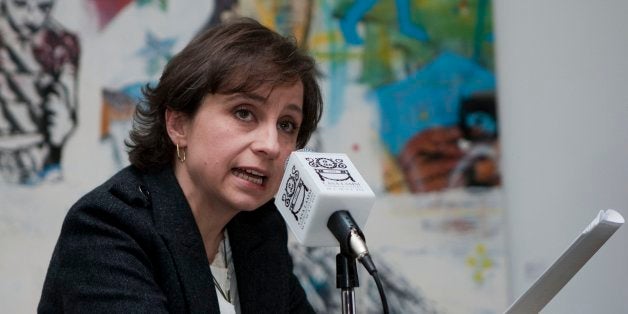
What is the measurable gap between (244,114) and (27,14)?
1.12 m

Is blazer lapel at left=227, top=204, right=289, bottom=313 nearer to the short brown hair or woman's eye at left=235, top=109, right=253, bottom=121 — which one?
the short brown hair

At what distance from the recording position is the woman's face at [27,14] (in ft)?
7.15

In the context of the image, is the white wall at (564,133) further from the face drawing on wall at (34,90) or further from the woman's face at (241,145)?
the face drawing on wall at (34,90)

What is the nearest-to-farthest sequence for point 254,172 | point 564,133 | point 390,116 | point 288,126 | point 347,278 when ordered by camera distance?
point 347,278
point 254,172
point 288,126
point 564,133
point 390,116

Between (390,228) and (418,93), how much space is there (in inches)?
16.6

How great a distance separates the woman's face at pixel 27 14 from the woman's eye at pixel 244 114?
3.50 ft

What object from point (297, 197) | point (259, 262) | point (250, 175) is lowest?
point (259, 262)

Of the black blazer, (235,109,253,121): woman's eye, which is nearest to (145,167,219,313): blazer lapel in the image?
the black blazer

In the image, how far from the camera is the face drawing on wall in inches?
83.9

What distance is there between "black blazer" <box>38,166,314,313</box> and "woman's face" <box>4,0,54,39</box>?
0.90m

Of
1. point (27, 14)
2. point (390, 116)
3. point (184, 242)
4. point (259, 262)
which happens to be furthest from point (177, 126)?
point (27, 14)

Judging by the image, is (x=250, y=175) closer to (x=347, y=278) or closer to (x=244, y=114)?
(x=244, y=114)

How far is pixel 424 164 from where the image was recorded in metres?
2.13

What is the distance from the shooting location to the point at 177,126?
5.12 ft
